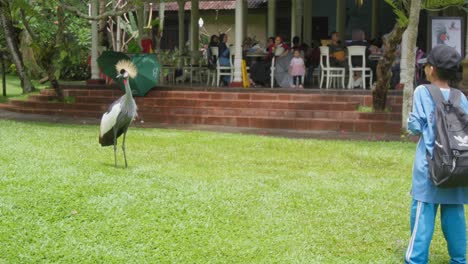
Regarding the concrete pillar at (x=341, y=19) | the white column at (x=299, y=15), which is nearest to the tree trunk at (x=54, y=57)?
the white column at (x=299, y=15)

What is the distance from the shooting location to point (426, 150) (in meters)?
3.75

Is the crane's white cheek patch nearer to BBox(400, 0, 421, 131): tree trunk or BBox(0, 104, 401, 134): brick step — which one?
BBox(400, 0, 421, 131): tree trunk

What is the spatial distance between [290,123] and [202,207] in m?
6.12

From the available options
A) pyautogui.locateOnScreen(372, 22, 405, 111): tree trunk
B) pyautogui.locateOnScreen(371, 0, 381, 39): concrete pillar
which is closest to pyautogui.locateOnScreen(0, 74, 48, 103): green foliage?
pyautogui.locateOnScreen(371, 0, 381, 39): concrete pillar

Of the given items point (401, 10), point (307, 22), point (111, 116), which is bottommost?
point (111, 116)

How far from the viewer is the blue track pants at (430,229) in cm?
378

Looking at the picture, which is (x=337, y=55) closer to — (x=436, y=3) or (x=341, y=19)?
(x=436, y=3)

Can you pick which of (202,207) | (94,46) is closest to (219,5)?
(94,46)

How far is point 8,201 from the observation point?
5.14m

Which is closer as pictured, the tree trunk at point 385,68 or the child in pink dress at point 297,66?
the tree trunk at point 385,68

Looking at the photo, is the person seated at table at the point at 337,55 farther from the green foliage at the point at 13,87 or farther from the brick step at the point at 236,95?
the green foliage at the point at 13,87

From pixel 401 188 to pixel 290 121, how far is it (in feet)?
16.2

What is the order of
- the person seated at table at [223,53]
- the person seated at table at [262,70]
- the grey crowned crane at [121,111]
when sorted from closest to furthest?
the grey crowned crane at [121,111] → the person seated at table at [262,70] → the person seated at table at [223,53]

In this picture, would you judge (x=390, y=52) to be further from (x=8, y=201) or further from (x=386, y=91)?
(x=8, y=201)
